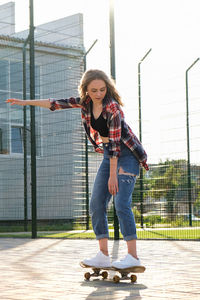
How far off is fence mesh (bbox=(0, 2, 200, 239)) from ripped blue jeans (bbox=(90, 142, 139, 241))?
12.6ft

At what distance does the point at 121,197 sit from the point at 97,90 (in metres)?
0.66

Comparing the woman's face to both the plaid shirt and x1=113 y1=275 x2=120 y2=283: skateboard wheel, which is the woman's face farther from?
x1=113 y1=275 x2=120 y2=283: skateboard wheel

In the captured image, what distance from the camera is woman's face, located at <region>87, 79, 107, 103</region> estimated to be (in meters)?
3.26

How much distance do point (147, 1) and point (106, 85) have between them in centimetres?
563

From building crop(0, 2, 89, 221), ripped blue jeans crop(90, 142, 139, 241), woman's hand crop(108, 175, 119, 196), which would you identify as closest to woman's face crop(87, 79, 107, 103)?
ripped blue jeans crop(90, 142, 139, 241)

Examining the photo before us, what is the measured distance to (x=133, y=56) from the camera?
8.79 m

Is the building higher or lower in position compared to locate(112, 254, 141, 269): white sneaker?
higher

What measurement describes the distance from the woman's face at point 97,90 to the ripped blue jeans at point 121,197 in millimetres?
296

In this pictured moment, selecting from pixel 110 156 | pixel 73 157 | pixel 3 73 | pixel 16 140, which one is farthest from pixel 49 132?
pixel 110 156

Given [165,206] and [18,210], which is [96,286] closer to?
[165,206]

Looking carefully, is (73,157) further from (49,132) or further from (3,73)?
(3,73)

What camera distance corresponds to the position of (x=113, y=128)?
10.4ft

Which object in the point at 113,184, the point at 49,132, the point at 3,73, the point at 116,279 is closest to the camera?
the point at 116,279

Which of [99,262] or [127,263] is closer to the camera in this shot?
[127,263]
